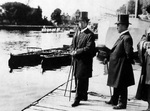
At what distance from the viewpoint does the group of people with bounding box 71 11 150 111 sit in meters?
2.94

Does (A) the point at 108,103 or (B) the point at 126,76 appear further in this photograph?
(A) the point at 108,103

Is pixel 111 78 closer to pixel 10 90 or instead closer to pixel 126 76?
pixel 126 76

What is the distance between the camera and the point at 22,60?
16.3 m

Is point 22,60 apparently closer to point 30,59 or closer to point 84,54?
point 30,59

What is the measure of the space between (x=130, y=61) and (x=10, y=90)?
7919mm

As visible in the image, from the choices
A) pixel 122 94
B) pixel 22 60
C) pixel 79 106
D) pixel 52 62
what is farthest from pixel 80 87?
pixel 22 60

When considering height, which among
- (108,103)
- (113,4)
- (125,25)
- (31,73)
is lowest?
(31,73)

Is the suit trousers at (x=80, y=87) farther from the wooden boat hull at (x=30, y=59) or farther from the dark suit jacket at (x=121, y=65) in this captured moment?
the wooden boat hull at (x=30, y=59)

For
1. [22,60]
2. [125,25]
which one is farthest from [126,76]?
[22,60]

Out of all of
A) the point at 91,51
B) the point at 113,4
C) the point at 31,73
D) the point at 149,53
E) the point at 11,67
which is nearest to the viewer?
the point at 149,53

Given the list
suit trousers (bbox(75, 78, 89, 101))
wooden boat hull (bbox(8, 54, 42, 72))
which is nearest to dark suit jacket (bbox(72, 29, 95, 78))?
suit trousers (bbox(75, 78, 89, 101))

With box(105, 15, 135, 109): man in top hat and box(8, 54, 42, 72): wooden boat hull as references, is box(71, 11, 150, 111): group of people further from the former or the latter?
box(8, 54, 42, 72): wooden boat hull

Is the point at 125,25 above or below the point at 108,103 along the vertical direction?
above

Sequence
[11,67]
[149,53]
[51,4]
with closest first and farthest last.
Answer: [149,53]
[51,4]
[11,67]
